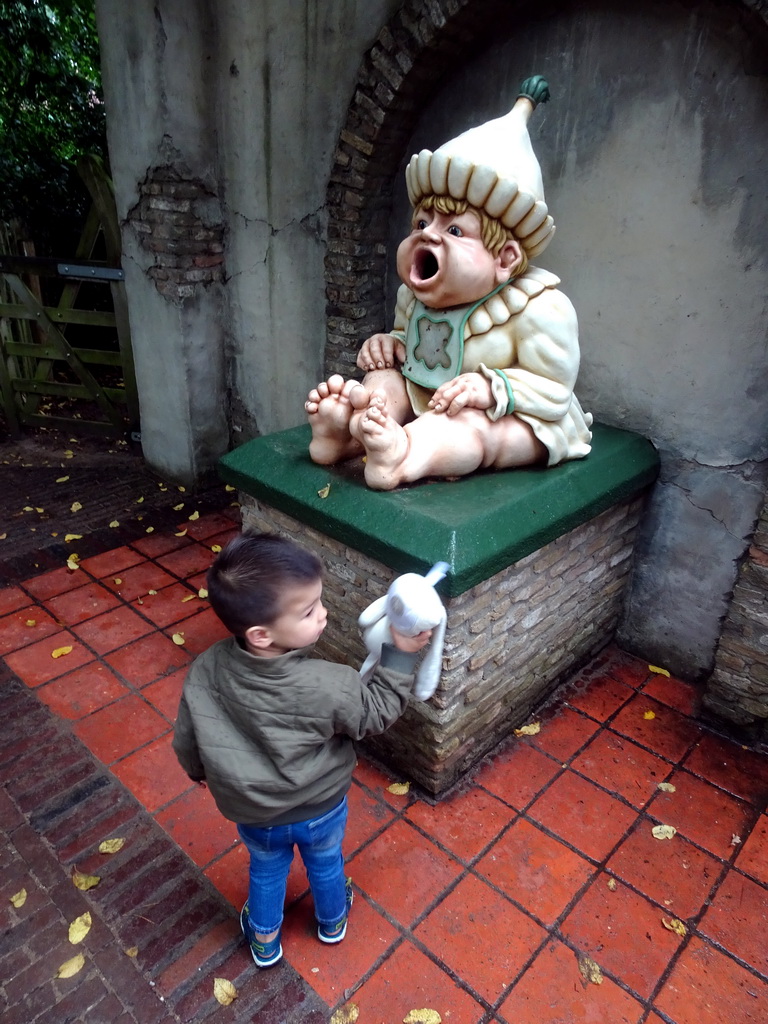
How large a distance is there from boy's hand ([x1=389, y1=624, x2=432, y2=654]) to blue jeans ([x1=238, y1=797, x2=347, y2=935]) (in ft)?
1.65

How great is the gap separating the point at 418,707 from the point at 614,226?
2.25 meters

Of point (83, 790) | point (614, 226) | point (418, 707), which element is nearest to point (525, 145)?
point (614, 226)

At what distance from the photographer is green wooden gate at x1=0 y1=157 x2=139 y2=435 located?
17.2ft

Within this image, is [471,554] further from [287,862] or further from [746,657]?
[746,657]

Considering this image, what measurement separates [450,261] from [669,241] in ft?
3.60

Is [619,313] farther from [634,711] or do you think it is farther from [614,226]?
[634,711]

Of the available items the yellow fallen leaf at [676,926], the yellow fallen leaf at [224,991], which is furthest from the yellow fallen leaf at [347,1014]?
the yellow fallen leaf at [676,926]

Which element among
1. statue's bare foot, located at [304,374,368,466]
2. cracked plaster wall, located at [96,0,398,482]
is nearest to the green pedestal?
statue's bare foot, located at [304,374,368,466]

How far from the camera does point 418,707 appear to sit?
2.56 m

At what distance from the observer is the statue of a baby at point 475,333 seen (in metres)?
2.42

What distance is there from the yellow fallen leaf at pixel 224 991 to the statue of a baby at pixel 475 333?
164 cm

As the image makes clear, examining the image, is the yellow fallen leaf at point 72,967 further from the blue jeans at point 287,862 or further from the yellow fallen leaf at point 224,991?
the blue jeans at point 287,862

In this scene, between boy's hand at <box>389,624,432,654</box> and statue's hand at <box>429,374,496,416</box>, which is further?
statue's hand at <box>429,374,496,416</box>

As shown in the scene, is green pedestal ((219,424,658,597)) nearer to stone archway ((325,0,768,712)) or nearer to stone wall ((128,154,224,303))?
stone archway ((325,0,768,712))
